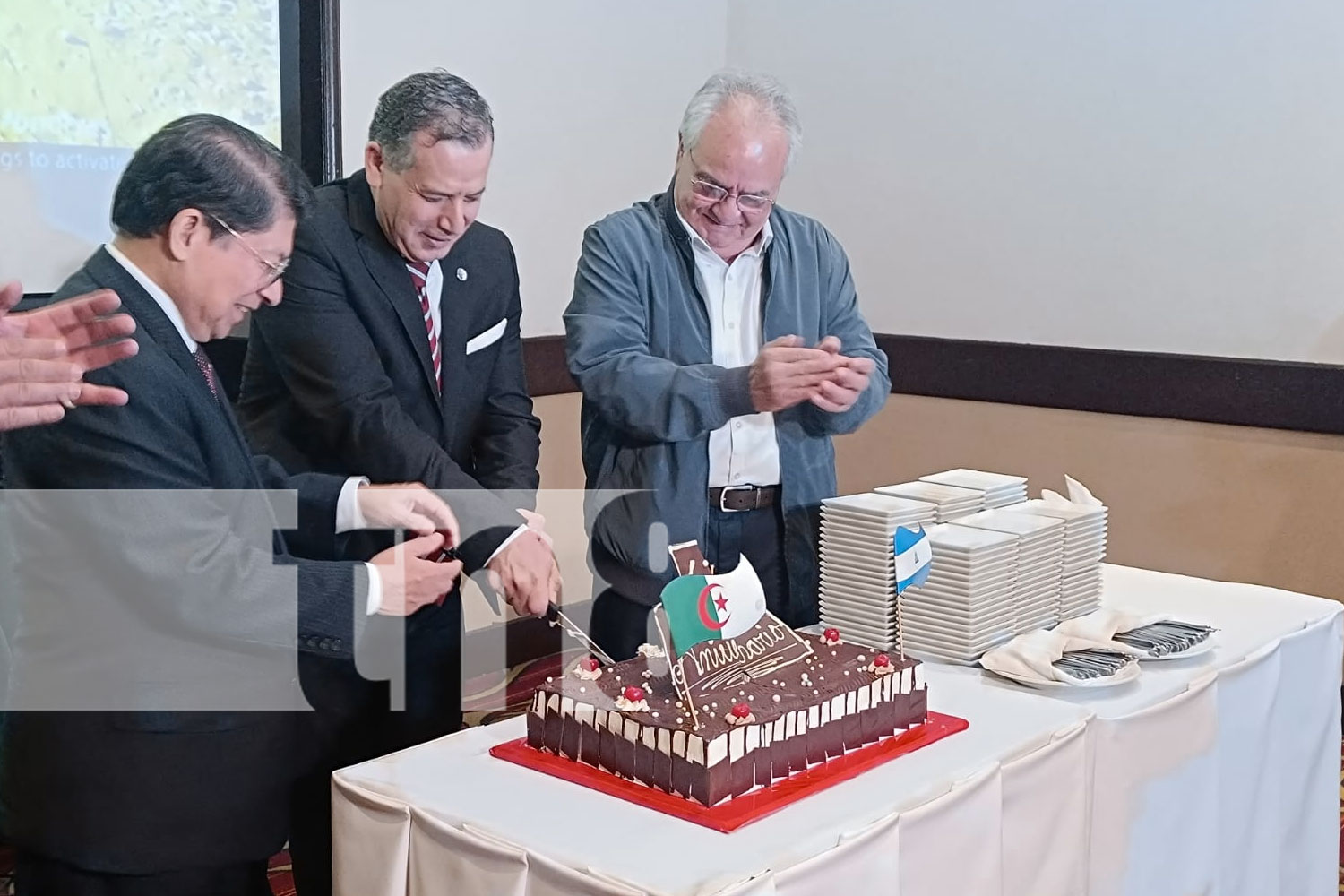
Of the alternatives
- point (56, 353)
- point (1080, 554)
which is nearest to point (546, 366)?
point (1080, 554)

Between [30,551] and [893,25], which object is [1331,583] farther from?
[30,551]

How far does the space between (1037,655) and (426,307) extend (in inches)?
44.5

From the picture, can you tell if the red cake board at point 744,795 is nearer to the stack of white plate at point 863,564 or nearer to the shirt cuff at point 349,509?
the stack of white plate at point 863,564

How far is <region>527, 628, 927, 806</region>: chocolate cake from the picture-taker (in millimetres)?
1549

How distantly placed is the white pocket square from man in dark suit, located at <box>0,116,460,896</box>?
→ 2.00 feet

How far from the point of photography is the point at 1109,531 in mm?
4180

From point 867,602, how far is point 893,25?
2.84m

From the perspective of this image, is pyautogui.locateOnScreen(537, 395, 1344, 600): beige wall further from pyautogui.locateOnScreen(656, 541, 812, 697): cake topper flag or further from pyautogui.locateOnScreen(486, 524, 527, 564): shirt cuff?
pyautogui.locateOnScreen(656, 541, 812, 697): cake topper flag

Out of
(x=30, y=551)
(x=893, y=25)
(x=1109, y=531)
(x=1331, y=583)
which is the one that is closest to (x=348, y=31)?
(x=893, y=25)

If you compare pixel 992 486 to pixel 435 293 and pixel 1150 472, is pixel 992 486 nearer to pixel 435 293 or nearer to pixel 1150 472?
pixel 435 293

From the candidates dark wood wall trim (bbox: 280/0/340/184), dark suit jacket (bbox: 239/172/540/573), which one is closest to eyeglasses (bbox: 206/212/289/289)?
dark suit jacket (bbox: 239/172/540/573)

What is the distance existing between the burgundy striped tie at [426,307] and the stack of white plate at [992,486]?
86 centimetres

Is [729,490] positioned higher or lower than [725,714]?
higher

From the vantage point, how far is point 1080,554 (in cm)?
233
